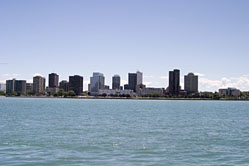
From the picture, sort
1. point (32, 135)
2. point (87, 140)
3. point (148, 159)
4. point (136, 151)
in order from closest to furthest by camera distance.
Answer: point (148, 159)
point (136, 151)
point (87, 140)
point (32, 135)

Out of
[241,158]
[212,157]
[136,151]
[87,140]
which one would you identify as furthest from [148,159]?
[87,140]

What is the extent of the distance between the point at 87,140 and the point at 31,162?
11.7m

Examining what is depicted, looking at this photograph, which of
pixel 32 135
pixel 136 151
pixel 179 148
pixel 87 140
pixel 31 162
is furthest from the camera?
pixel 32 135

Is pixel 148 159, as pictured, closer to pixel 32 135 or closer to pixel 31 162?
pixel 31 162

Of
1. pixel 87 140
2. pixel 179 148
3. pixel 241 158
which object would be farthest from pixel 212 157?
pixel 87 140

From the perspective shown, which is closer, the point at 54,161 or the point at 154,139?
the point at 54,161

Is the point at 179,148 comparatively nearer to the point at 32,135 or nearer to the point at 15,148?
the point at 15,148

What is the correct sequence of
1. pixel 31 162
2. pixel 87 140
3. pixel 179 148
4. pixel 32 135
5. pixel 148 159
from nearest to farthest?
pixel 31 162, pixel 148 159, pixel 179 148, pixel 87 140, pixel 32 135

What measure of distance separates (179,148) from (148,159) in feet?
20.2

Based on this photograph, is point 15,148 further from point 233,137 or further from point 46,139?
point 233,137

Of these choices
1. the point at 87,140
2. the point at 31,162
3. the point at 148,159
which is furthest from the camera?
the point at 87,140

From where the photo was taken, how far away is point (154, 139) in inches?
1560

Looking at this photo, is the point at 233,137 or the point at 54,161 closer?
the point at 54,161

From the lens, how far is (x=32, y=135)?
135 ft
